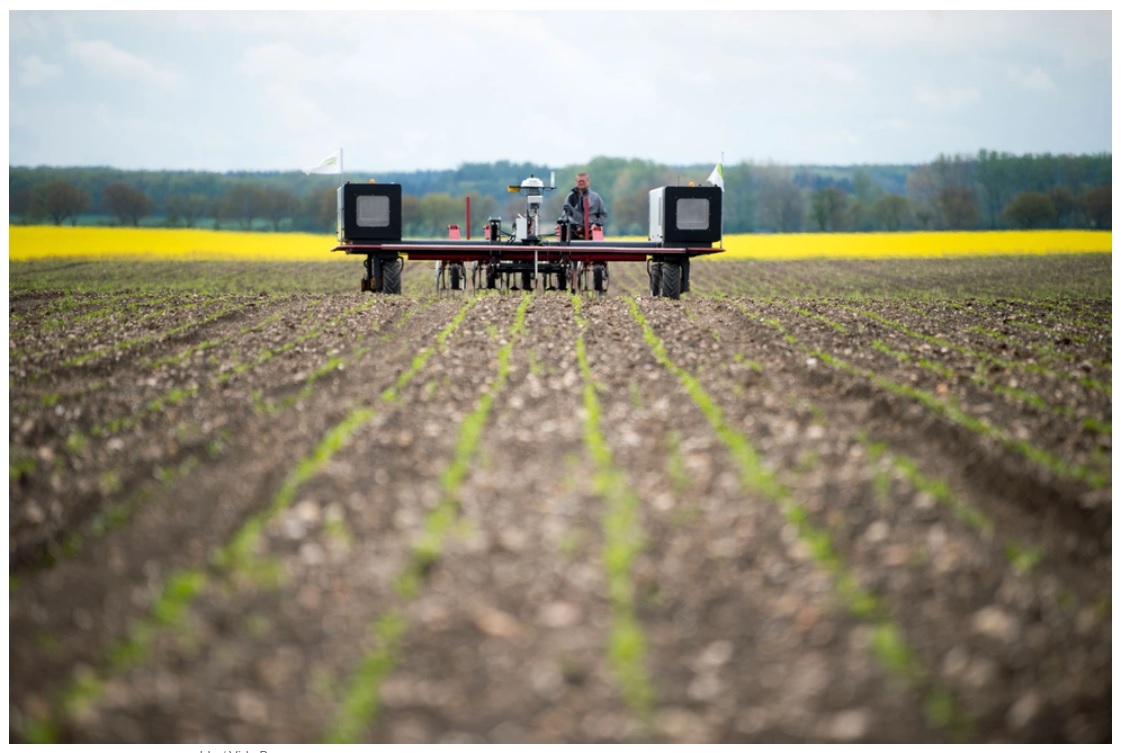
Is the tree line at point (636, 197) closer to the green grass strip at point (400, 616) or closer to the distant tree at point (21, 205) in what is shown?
the distant tree at point (21, 205)

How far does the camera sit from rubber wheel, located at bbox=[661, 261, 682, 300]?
88.7 feet

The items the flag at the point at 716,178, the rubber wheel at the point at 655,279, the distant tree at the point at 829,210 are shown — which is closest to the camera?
the flag at the point at 716,178

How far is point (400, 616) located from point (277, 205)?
8676 cm

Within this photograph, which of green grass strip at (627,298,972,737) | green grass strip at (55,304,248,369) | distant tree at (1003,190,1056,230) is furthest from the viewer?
distant tree at (1003,190,1056,230)

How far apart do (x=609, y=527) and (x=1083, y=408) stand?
646 centimetres

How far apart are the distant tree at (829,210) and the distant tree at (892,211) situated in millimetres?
2789

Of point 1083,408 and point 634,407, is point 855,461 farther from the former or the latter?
point 1083,408

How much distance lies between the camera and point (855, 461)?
9.58 meters

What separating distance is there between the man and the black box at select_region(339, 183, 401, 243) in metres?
3.94

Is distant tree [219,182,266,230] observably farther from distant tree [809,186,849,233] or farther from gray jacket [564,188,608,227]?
gray jacket [564,188,608,227]

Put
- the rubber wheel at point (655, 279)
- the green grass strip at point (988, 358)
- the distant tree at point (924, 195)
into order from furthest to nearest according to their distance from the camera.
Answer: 1. the distant tree at point (924, 195)
2. the rubber wheel at point (655, 279)
3. the green grass strip at point (988, 358)

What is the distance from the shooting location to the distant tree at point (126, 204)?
85.2 meters

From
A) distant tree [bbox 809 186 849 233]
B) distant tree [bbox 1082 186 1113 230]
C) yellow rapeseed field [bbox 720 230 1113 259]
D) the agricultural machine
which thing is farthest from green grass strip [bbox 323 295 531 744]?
distant tree [bbox 809 186 849 233]

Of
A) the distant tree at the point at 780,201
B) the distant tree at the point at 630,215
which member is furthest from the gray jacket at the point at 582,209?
the distant tree at the point at 780,201
